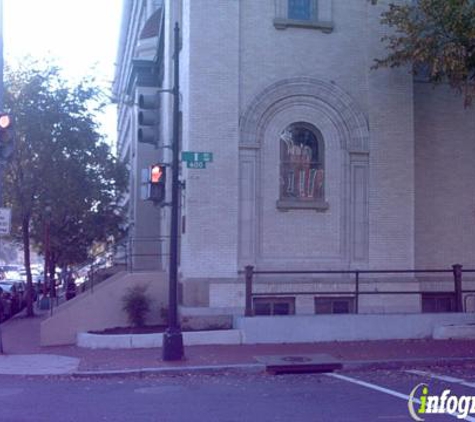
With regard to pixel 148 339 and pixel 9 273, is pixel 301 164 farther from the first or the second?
pixel 9 273

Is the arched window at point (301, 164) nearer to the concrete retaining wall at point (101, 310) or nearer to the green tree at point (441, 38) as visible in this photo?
the green tree at point (441, 38)

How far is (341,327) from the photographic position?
18125 mm

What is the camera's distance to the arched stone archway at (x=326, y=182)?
63.6 feet

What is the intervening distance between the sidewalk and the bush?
181 cm

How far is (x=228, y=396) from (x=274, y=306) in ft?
24.6

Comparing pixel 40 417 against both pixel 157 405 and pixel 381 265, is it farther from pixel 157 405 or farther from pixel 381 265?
pixel 381 265

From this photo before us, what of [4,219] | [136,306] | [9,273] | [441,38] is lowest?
[9,273]

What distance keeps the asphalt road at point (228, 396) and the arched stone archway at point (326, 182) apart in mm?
5331

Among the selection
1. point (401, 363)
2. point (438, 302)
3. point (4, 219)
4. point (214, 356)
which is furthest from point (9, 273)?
point (401, 363)

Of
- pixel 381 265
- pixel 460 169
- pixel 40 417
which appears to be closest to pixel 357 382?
pixel 40 417

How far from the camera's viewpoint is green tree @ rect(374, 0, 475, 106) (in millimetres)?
17031

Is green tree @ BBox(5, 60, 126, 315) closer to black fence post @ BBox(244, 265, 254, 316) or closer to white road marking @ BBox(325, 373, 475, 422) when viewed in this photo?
black fence post @ BBox(244, 265, 254, 316)

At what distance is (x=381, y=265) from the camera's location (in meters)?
19.8

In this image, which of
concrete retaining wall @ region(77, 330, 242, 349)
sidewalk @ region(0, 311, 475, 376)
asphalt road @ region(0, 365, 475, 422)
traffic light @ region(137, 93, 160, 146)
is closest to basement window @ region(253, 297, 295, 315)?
concrete retaining wall @ region(77, 330, 242, 349)
